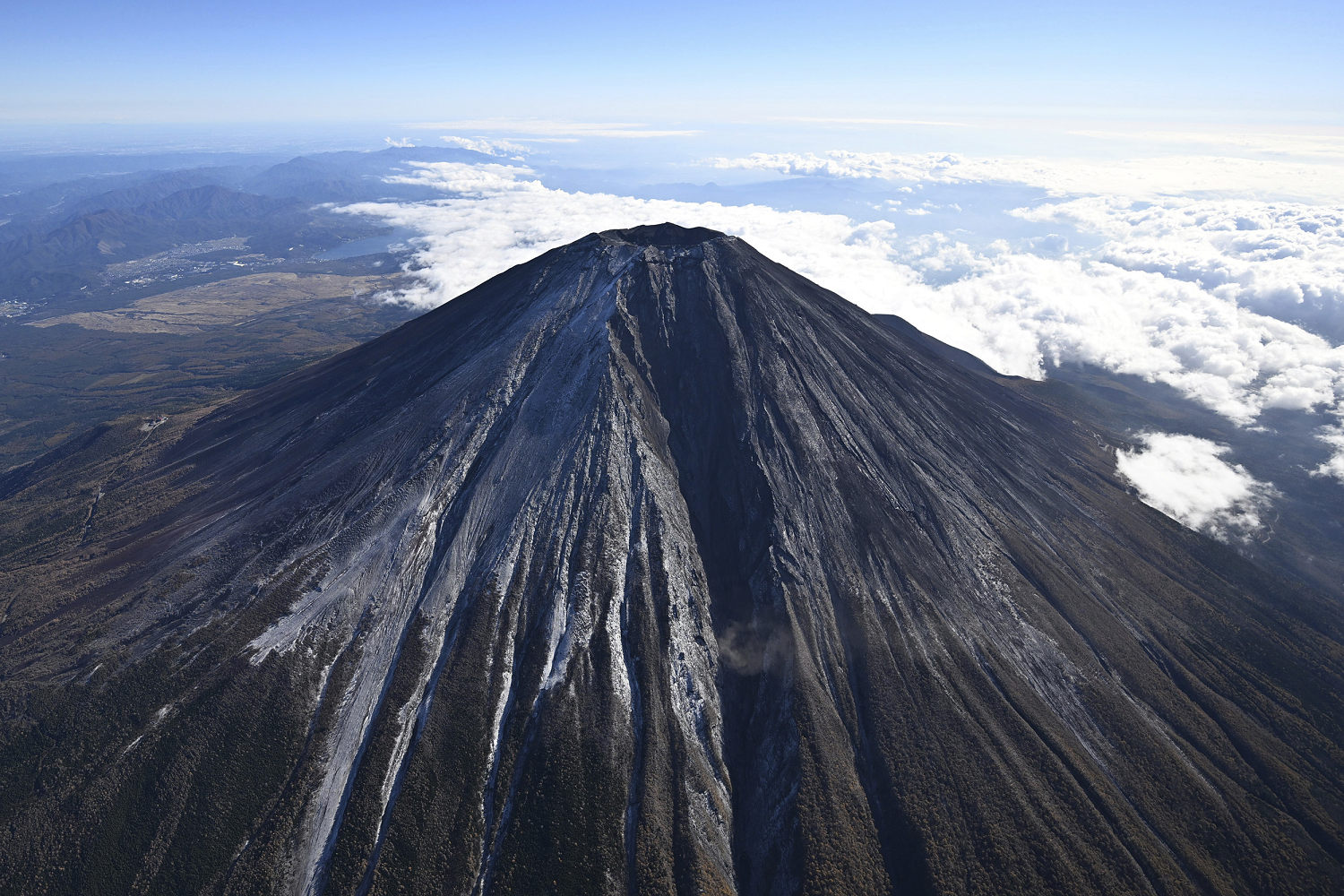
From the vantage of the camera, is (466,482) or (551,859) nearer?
(551,859)

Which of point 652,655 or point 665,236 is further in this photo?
point 665,236

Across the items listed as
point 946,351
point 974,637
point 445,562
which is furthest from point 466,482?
point 946,351

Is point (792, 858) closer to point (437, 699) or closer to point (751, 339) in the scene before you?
point (437, 699)

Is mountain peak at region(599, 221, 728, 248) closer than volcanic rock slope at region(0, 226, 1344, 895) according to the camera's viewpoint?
No

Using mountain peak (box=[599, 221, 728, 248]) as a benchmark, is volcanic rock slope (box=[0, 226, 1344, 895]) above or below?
below

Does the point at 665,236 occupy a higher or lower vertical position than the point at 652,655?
higher

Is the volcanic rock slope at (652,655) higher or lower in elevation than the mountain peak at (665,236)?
lower

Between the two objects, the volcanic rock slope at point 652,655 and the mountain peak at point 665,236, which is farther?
the mountain peak at point 665,236

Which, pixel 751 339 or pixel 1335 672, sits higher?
pixel 751 339
